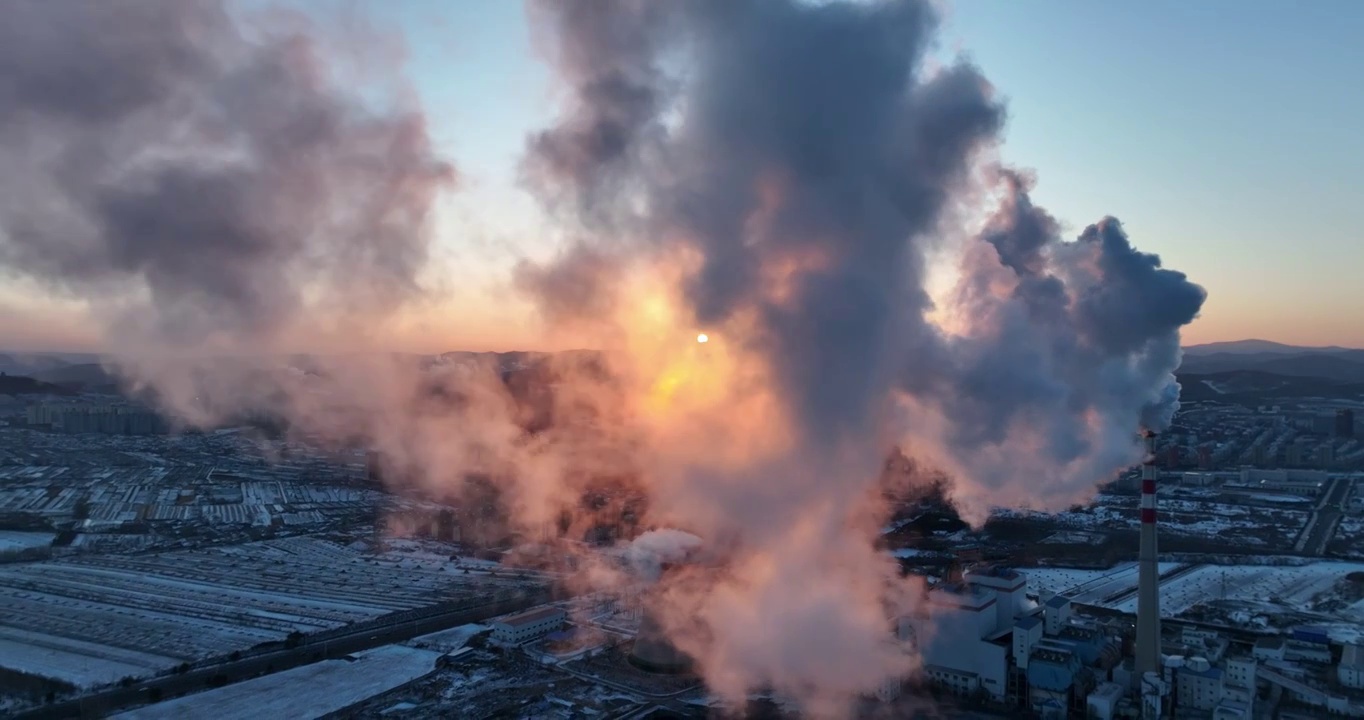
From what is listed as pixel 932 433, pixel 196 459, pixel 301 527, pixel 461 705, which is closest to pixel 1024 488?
pixel 932 433

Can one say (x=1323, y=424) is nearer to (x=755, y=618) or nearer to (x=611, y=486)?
(x=611, y=486)

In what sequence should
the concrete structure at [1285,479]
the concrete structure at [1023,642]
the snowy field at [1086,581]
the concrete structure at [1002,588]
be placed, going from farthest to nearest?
the concrete structure at [1285,479] < the snowy field at [1086,581] < the concrete structure at [1002,588] < the concrete structure at [1023,642]

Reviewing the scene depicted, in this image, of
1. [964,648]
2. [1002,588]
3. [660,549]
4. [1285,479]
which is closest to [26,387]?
[660,549]

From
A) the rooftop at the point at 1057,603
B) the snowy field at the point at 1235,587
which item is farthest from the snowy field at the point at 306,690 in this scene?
the snowy field at the point at 1235,587

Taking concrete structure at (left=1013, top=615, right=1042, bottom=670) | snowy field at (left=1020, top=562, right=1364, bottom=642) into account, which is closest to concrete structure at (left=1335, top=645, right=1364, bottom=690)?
snowy field at (left=1020, top=562, right=1364, bottom=642)

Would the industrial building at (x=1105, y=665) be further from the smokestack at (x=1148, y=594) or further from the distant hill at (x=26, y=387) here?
the distant hill at (x=26, y=387)

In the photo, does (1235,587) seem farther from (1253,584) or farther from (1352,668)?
(1352,668)
